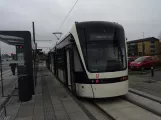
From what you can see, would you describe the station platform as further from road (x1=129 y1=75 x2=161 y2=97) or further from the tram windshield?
road (x1=129 y1=75 x2=161 y2=97)

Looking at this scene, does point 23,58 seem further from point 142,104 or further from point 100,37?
point 142,104

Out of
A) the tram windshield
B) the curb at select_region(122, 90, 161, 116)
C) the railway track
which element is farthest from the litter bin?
the curb at select_region(122, 90, 161, 116)

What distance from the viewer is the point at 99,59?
7227mm

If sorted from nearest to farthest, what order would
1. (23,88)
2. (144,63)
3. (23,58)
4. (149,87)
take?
1. (23,88)
2. (23,58)
3. (149,87)
4. (144,63)

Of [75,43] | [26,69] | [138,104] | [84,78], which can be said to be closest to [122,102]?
[138,104]

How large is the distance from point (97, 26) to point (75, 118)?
3.75 meters

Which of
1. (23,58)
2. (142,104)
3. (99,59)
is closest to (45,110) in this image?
(99,59)

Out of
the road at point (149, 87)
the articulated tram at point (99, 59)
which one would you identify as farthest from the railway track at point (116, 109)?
the road at point (149, 87)

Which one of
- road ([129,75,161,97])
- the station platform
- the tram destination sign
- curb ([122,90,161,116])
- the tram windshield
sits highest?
the tram destination sign

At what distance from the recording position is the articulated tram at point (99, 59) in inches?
272

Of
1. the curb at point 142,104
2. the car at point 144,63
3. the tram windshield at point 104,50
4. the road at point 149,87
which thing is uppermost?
the tram windshield at point 104,50

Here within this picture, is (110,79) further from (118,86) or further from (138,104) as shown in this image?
(138,104)

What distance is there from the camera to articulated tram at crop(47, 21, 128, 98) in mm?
6906

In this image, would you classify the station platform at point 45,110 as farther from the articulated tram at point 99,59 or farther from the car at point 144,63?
the car at point 144,63
